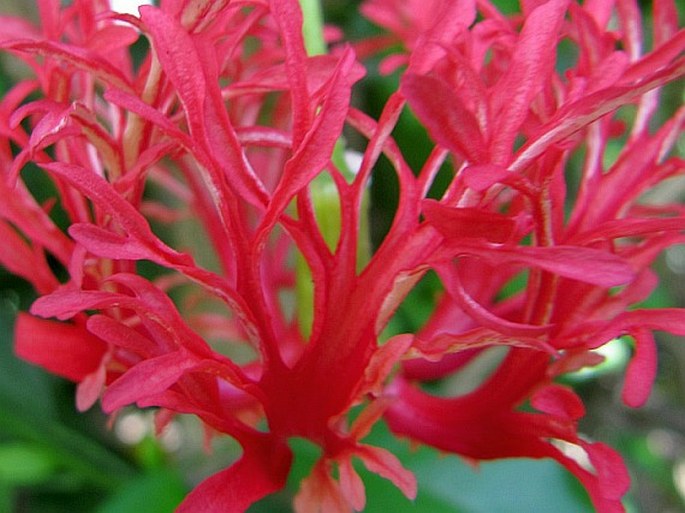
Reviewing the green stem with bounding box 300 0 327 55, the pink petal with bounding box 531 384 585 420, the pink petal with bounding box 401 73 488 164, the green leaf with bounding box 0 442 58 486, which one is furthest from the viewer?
the green leaf with bounding box 0 442 58 486

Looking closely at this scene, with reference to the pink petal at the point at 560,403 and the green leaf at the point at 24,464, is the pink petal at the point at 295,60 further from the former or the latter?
the green leaf at the point at 24,464

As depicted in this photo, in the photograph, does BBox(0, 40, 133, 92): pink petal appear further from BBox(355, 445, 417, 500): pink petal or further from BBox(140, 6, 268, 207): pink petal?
BBox(355, 445, 417, 500): pink petal

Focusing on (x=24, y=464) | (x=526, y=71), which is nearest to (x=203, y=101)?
(x=526, y=71)

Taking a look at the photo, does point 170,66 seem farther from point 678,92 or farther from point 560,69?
point 678,92

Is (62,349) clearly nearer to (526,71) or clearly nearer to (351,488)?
(351,488)

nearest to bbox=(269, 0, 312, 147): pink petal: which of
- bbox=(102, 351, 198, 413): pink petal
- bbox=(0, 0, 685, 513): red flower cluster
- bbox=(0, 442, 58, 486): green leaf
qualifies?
bbox=(0, 0, 685, 513): red flower cluster

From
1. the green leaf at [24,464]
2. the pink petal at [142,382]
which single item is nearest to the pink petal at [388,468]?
the pink petal at [142,382]

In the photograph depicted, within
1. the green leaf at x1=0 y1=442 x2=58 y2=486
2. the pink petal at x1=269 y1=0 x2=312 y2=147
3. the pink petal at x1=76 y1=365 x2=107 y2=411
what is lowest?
the green leaf at x1=0 y1=442 x2=58 y2=486

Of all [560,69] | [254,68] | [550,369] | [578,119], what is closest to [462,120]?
[578,119]
